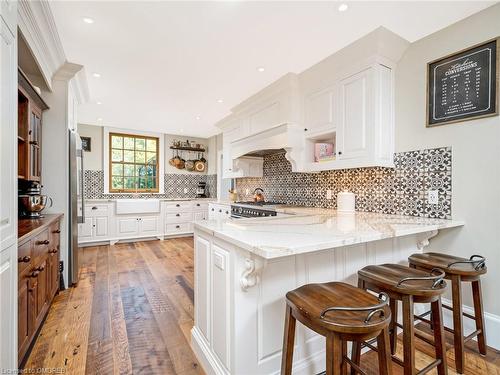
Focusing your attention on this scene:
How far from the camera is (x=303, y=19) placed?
74.9 inches

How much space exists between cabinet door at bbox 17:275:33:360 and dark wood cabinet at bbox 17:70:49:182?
100 centimetres

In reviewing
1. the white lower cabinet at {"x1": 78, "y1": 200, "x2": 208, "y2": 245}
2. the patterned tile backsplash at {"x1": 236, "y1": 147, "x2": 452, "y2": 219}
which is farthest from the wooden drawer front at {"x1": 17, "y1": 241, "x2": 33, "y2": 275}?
the white lower cabinet at {"x1": 78, "y1": 200, "x2": 208, "y2": 245}

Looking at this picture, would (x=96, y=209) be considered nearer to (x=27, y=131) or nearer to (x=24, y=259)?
(x=27, y=131)

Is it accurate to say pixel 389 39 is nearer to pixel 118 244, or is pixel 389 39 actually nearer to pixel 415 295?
pixel 415 295

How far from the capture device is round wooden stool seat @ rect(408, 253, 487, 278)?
1.53 m

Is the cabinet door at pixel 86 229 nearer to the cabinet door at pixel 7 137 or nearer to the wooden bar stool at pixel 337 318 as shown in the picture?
the cabinet door at pixel 7 137

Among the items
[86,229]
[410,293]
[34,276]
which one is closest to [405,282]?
[410,293]

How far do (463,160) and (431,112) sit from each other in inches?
18.1

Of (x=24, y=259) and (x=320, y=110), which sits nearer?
(x=24, y=259)

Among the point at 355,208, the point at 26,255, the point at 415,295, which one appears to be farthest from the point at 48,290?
the point at 355,208

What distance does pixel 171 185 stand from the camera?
5.95m

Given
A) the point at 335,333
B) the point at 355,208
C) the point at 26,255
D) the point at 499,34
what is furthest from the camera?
the point at 355,208

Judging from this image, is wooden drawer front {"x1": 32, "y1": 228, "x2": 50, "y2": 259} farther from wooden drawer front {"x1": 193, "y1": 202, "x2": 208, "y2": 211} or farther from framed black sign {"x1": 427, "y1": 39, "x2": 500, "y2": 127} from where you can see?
wooden drawer front {"x1": 193, "y1": 202, "x2": 208, "y2": 211}

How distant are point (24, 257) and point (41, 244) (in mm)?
427
